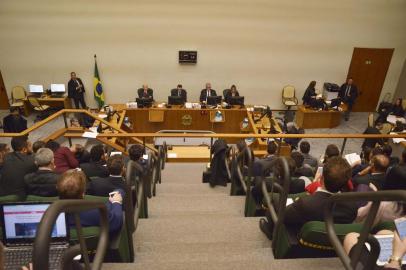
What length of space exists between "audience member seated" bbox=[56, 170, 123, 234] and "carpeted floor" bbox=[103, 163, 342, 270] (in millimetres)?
342

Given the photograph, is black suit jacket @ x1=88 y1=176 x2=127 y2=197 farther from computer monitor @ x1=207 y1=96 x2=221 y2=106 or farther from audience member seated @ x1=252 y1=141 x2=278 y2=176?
computer monitor @ x1=207 y1=96 x2=221 y2=106

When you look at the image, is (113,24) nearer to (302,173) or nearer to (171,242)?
(302,173)

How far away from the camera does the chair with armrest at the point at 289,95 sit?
11.1 metres

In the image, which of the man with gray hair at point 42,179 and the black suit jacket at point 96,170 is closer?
the man with gray hair at point 42,179

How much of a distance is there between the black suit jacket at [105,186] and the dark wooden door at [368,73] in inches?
395

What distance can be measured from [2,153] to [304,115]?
7985 mm

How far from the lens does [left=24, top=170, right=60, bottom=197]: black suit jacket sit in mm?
3219

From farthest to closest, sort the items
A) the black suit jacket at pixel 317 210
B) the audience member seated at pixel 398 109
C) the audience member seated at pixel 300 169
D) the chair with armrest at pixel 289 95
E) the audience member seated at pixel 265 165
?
the chair with armrest at pixel 289 95 < the audience member seated at pixel 398 109 < the audience member seated at pixel 300 169 < the audience member seated at pixel 265 165 < the black suit jacket at pixel 317 210

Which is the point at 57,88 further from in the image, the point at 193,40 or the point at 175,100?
the point at 193,40

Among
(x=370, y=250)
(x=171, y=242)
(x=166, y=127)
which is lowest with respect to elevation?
(x=166, y=127)

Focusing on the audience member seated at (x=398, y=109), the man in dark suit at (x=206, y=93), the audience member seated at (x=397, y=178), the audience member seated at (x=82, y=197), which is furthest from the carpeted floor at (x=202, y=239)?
the audience member seated at (x=398, y=109)

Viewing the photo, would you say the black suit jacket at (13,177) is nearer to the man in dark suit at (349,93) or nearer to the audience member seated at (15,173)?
the audience member seated at (15,173)

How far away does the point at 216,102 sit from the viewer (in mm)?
9641

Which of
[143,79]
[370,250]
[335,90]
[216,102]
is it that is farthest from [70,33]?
[370,250]
